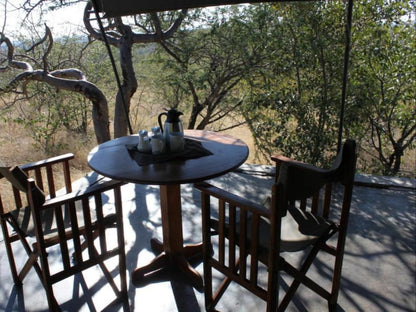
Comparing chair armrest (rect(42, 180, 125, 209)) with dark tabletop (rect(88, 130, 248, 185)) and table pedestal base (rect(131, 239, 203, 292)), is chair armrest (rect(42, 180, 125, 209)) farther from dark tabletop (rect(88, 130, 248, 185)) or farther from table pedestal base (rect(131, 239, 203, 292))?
table pedestal base (rect(131, 239, 203, 292))

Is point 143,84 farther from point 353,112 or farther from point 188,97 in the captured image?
point 353,112

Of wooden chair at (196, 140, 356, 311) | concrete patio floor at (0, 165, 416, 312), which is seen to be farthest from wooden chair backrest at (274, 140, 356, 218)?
concrete patio floor at (0, 165, 416, 312)

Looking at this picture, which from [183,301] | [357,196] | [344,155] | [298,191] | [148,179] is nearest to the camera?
[298,191]

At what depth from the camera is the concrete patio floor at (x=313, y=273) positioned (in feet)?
6.11

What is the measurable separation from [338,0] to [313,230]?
3298 millimetres

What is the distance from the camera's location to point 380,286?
198 cm

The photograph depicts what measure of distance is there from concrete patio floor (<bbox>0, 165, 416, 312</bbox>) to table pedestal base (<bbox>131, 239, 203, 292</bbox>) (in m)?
A: 0.05

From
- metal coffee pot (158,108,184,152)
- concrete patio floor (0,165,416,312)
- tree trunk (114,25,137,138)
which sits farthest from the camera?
tree trunk (114,25,137,138)

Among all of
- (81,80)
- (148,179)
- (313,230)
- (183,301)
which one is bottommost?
(183,301)

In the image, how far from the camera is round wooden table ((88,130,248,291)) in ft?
5.59

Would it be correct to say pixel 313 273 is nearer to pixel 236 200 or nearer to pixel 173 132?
pixel 236 200

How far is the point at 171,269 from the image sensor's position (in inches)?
86.4

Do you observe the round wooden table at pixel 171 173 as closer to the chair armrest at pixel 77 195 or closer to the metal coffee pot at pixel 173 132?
the chair armrest at pixel 77 195

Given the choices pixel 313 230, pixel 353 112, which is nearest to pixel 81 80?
pixel 313 230
